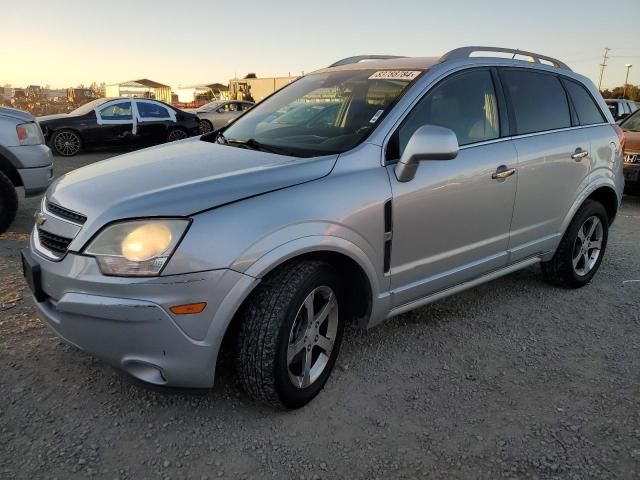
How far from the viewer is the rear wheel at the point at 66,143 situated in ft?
38.2

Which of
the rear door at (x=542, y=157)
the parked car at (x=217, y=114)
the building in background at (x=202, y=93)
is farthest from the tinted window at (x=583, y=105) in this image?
the building in background at (x=202, y=93)

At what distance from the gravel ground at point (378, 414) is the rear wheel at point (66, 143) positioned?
9.35 metres

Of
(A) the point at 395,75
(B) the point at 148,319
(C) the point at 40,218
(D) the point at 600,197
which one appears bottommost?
(D) the point at 600,197

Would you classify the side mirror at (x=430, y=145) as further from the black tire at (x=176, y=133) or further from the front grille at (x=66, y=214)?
the black tire at (x=176, y=133)

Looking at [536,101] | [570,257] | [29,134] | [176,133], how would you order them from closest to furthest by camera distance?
[536,101] → [570,257] → [29,134] → [176,133]

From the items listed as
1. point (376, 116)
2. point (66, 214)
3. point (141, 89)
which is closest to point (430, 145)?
point (376, 116)

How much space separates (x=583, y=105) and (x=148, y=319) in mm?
3644

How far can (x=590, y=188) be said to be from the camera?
3930 mm

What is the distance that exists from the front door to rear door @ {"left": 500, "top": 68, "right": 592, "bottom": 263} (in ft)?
0.49

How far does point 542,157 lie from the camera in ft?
11.4

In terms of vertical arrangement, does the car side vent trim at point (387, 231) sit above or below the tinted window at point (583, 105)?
below

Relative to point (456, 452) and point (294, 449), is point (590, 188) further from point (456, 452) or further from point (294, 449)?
point (294, 449)

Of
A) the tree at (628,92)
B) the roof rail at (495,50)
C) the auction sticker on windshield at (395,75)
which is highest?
the roof rail at (495,50)

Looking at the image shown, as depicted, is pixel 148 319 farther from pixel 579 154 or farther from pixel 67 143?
pixel 67 143
